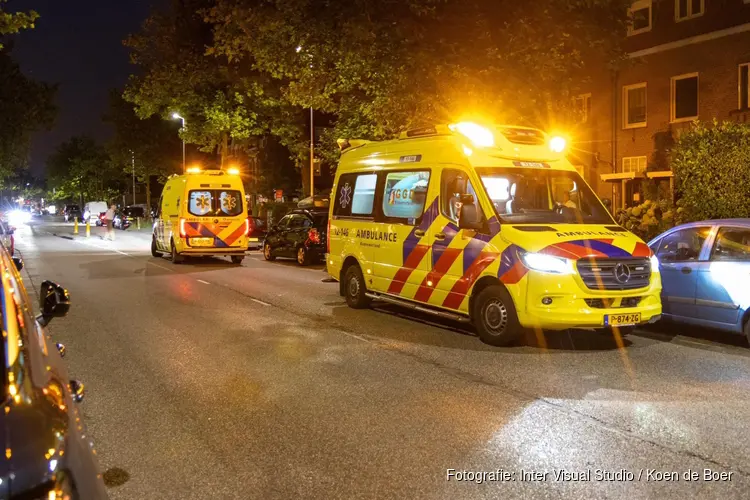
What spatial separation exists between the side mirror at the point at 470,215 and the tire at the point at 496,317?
78 centimetres

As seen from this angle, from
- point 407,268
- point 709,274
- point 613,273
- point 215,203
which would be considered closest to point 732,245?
point 709,274

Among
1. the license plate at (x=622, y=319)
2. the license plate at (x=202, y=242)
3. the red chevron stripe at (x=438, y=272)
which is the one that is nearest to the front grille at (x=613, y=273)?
the license plate at (x=622, y=319)

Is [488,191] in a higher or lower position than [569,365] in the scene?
higher

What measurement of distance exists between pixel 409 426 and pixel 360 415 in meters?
0.48

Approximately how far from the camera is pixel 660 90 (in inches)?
1022

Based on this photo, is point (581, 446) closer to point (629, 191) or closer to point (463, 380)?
point (463, 380)

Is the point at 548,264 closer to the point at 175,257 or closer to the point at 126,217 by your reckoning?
the point at 175,257

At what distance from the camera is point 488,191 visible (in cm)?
895

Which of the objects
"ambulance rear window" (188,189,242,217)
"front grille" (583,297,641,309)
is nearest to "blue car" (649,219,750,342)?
"front grille" (583,297,641,309)

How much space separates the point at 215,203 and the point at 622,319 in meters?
13.4

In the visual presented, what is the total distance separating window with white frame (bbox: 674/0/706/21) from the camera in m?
24.4

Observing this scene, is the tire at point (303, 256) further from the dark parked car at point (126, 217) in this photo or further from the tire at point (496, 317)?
the dark parked car at point (126, 217)

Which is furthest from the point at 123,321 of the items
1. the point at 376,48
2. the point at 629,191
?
the point at 629,191

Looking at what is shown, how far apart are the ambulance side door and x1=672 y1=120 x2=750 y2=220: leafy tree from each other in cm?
647
